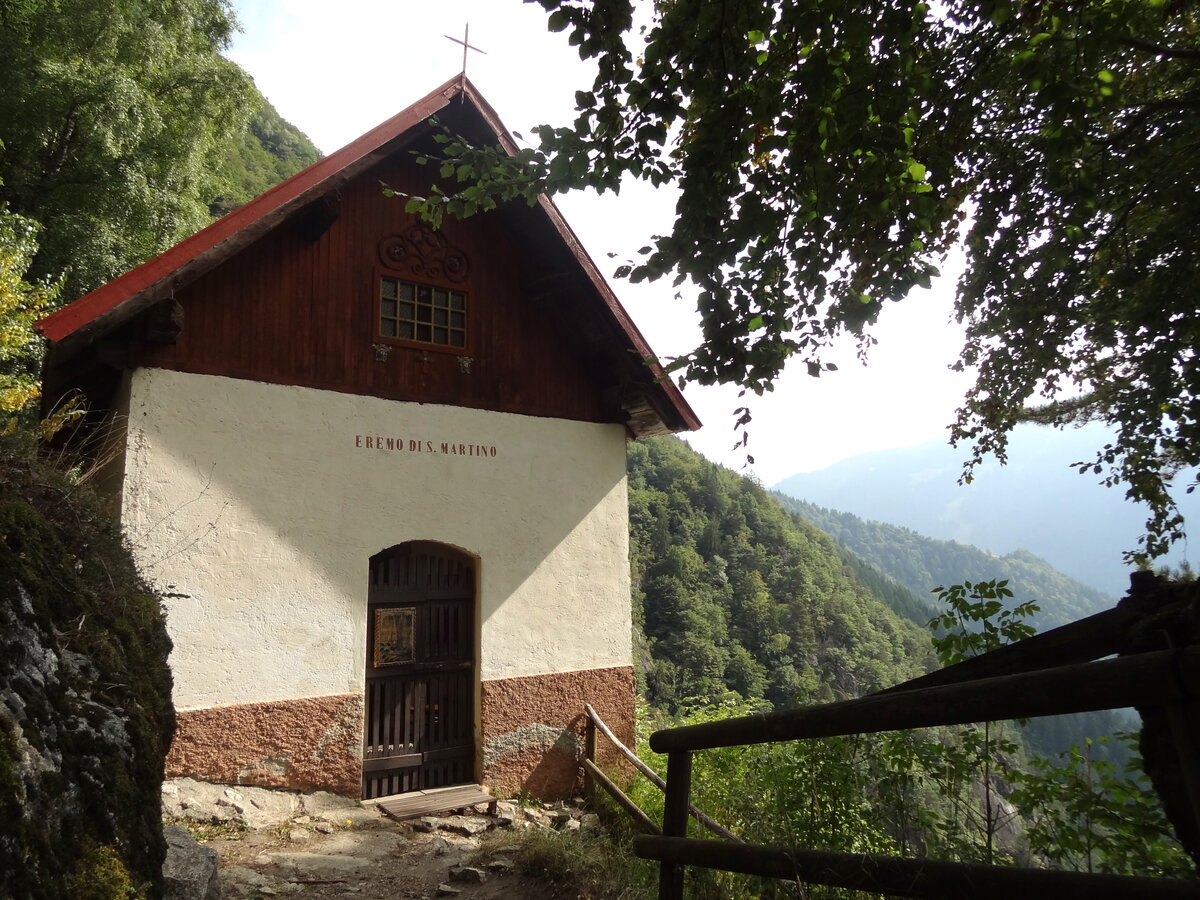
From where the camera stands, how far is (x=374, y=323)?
7723 millimetres

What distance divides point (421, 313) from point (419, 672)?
386cm

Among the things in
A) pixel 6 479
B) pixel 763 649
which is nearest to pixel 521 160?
pixel 6 479

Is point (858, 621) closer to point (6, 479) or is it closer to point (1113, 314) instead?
point (1113, 314)

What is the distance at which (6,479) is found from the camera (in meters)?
2.90

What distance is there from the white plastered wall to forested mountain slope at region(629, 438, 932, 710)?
41.6 m

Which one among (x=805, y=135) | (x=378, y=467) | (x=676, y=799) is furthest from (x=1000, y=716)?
(x=378, y=467)

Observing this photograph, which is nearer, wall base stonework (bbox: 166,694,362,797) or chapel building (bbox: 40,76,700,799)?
wall base stonework (bbox: 166,694,362,797)

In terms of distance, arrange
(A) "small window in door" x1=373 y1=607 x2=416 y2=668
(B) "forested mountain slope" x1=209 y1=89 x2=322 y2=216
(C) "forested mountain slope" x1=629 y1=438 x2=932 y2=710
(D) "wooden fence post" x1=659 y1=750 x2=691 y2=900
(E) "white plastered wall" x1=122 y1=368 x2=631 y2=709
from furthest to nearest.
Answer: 1. (C) "forested mountain slope" x1=629 y1=438 x2=932 y2=710
2. (B) "forested mountain slope" x1=209 y1=89 x2=322 y2=216
3. (A) "small window in door" x1=373 y1=607 x2=416 y2=668
4. (E) "white plastered wall" x1=122 y1=368 x2=631 y2=709
5. (D) "wooden fence post" x1=659 y1=750 x2=691 y2=900

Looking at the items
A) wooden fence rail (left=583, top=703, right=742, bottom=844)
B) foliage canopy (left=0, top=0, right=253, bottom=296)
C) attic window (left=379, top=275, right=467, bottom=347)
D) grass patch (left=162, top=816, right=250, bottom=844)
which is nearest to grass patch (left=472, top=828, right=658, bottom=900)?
wooden fence rail (left=583, top=703, right=742, bottom=844)

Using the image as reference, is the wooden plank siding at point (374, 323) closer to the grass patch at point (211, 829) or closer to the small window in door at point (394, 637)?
the small window in door at point (394, 637)

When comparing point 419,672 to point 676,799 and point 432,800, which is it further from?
point 676,799

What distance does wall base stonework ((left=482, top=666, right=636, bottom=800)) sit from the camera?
7.68m

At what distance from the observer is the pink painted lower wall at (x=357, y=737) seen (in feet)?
20.4

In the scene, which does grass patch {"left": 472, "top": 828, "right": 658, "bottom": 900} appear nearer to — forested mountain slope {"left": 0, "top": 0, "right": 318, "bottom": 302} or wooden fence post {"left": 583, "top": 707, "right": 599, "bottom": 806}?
wooden fence post {"left": 583, "top": 707, "right": 599, "bottom": 806}
